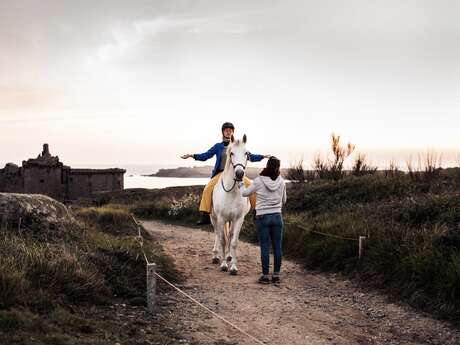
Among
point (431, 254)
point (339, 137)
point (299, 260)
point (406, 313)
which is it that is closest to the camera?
point (406, 313)

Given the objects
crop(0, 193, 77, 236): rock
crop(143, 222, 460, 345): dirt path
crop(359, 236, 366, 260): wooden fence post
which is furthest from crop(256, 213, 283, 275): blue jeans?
crop(0, 193, 77, 236): rock

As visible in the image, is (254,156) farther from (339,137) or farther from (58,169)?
(58,169)

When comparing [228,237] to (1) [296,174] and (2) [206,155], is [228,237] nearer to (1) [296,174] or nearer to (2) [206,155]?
(2) [206,155]

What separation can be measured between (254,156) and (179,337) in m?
4.29

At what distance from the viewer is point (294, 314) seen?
18.8 ft

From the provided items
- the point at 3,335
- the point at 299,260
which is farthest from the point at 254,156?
the point at 3,335

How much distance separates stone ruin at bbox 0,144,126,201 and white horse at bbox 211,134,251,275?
58.2 feet

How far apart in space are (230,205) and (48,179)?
60.4 feet

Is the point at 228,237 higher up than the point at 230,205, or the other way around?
the point at 230,205

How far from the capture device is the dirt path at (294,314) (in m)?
4.94

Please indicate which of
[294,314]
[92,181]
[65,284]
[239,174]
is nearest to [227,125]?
[239,174]

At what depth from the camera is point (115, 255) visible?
22.2 feet

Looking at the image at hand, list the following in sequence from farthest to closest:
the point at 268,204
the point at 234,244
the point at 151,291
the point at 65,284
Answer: the point at 234,244 → the point at 268,204 → the point at 151,291 → the point at 65,284

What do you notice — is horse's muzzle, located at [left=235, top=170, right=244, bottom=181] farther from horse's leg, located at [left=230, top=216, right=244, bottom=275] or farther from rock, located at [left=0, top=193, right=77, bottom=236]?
rock, located at [left=0, top=193, right=77, bottom=236]
